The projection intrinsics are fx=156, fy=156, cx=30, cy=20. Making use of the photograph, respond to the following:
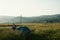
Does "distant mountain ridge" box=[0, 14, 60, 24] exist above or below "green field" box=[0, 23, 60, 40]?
above

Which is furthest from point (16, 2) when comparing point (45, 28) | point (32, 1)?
point (45, 28)

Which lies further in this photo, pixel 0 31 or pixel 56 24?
pixel 56 24

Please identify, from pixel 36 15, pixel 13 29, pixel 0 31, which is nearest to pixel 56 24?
pixel 36 15

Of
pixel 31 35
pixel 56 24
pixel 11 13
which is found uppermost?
pixel 11 13

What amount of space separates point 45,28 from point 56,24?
0.98 ft

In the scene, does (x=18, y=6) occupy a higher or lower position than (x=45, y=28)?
higher

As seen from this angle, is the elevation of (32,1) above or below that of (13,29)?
above

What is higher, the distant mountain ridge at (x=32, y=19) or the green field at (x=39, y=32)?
the distant mountain ridge at (x=32, y=19)

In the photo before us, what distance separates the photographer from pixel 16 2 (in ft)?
12.2

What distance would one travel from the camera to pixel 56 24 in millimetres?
3809

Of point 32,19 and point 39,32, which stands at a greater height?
point 32,19

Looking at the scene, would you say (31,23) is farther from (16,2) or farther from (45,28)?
(16,2)

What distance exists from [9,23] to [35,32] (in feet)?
2.12

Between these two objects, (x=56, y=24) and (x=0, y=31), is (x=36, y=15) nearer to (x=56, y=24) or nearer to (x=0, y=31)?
(x=56, y=24)
